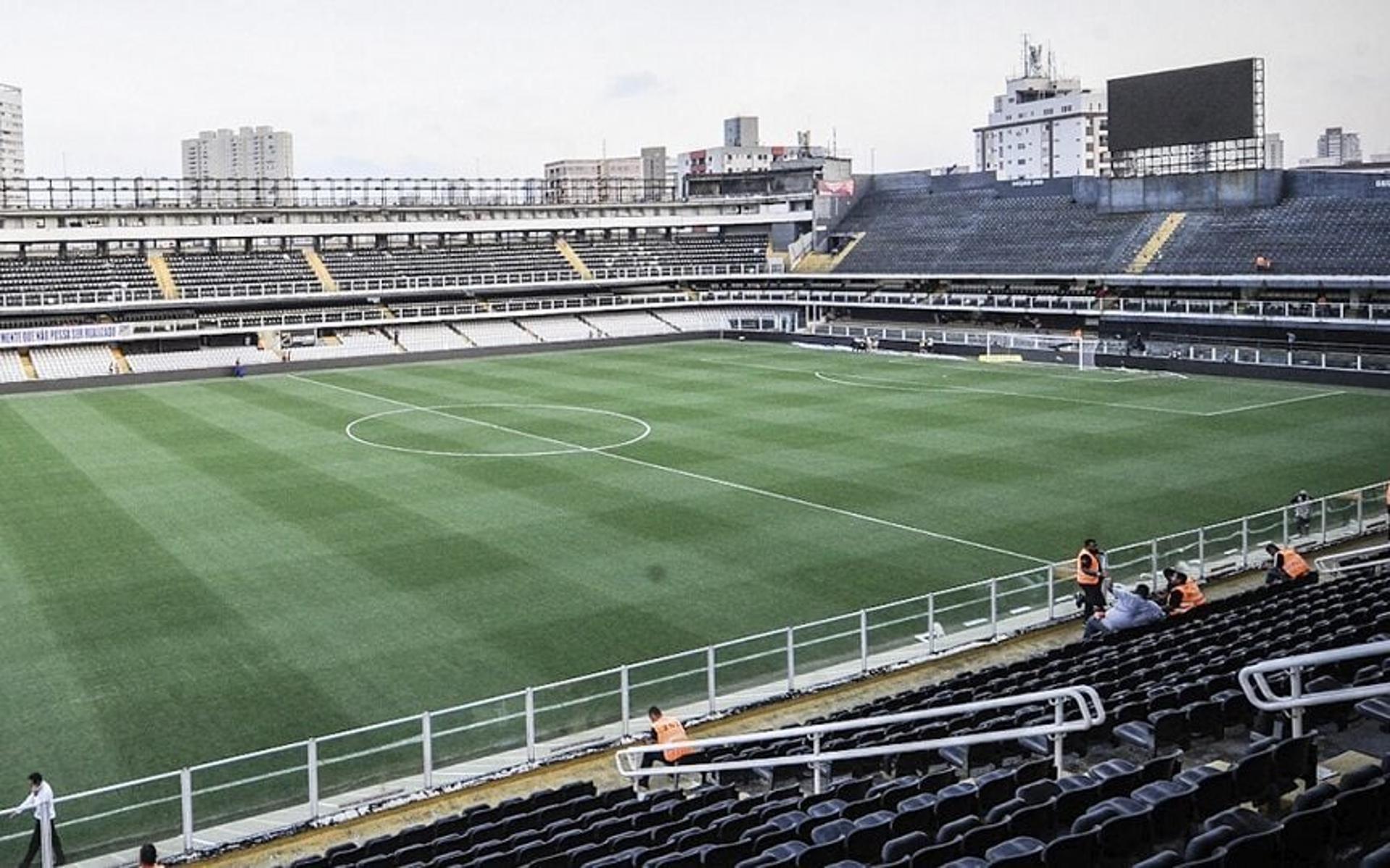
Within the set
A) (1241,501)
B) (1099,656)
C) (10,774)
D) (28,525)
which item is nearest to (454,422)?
(28,525)

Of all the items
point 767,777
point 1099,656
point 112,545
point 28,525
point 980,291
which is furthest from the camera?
point 980,291

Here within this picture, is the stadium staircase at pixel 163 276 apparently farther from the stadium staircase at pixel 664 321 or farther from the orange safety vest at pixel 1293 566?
the orange safety vest at pixel 1293 566

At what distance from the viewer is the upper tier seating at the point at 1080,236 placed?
199 ft

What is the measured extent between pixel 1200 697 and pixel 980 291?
65.3 meters

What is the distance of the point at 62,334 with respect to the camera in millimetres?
64188

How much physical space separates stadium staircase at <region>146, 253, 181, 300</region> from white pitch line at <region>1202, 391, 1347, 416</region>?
176ft

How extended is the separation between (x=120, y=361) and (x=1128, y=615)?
58160 millimetres

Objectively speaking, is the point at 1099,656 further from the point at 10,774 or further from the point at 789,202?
the point at 789,202

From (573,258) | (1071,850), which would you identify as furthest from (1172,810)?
(573,258)

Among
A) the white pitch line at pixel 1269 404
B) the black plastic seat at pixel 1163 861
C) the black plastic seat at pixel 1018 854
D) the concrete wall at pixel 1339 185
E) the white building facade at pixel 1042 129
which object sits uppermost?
the white building facade at pixel 1042 129

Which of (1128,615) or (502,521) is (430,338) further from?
(1128,615)

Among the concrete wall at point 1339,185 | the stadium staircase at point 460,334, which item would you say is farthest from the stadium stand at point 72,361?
the concrete wall at point 1339,185

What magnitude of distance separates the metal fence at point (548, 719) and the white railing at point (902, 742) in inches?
57.4

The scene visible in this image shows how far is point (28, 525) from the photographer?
29.4 metres
